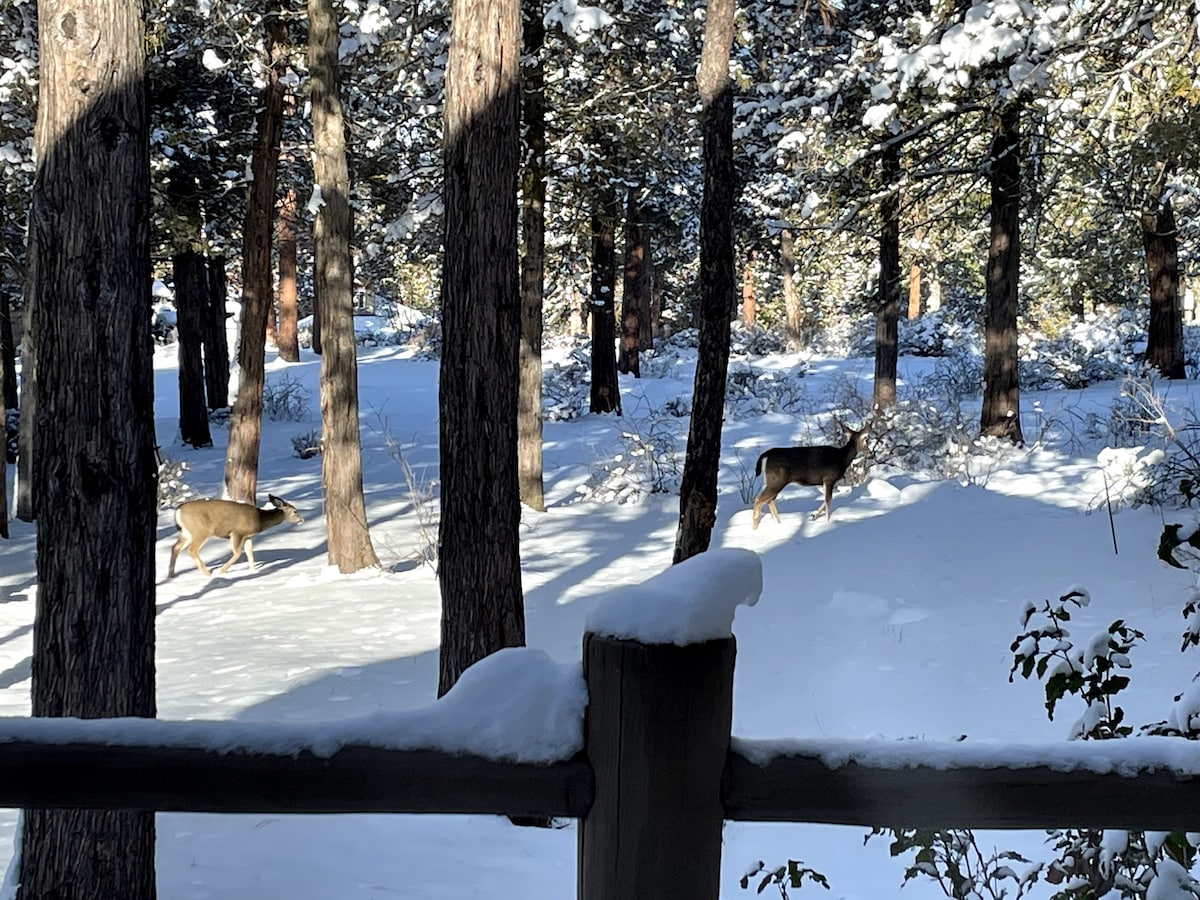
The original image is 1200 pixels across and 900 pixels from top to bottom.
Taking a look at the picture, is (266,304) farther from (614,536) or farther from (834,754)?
(834,754)

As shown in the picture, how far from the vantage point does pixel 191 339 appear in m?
20.7

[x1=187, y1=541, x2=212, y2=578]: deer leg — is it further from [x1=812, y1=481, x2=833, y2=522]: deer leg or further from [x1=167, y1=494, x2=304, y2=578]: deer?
[x1=812, y1=481, x2=833, y2=522]: deer leg

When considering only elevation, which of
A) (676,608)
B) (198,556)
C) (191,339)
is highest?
(191,339)

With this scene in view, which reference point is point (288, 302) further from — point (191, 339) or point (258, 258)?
point (258, 258)

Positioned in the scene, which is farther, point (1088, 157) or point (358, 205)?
point (358, 205)

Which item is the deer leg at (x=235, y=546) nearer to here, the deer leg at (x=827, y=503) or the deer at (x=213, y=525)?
the deer at (x=213, y=525)

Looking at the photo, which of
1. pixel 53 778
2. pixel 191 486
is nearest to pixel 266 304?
pixel 191 486

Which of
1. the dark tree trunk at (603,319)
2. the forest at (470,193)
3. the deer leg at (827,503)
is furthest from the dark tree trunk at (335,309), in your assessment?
the dark tree trunk at (603,319)

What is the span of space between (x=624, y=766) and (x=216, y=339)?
24.3 m

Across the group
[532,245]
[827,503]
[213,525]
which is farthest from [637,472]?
[213,525]

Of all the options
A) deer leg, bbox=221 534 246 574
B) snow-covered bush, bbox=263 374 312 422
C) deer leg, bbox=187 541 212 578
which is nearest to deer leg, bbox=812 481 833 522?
deer leg, bbox=221 534 246 574

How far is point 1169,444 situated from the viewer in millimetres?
11539

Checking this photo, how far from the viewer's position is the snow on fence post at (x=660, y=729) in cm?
158

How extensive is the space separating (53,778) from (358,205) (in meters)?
17.7
